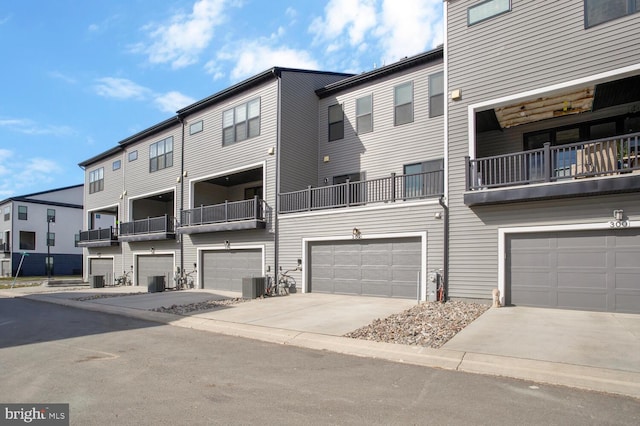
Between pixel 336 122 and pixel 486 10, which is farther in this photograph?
pixel 336 122

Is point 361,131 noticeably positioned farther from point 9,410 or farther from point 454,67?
point 9,410

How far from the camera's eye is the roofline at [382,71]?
14.5 meters

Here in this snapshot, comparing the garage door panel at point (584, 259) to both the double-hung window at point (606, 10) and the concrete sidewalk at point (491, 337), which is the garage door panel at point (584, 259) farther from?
the double-hung window at point (606, 10)

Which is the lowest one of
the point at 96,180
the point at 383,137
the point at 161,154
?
the point at 96,180

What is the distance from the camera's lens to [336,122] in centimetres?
1773

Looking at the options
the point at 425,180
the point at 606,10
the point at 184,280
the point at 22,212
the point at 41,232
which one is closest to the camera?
the point at 606,10

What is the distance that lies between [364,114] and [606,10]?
28.2 ft

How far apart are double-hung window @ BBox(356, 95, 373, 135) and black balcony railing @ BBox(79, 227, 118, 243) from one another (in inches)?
744

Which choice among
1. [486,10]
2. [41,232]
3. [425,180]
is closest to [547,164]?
[425,180]

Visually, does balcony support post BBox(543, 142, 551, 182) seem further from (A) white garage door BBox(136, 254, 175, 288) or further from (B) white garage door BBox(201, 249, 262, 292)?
(A) white garage door BBox(136, 254, 175, 288)

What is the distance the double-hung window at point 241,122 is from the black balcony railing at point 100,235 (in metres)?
12.8

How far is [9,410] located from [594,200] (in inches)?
468

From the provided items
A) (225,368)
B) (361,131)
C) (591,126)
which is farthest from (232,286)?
(591,126)

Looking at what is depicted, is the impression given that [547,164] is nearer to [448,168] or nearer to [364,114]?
[448,168]
